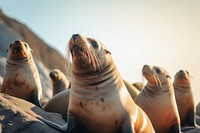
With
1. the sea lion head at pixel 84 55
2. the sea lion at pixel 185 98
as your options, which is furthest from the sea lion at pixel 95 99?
the sea lion at pixel 185 98

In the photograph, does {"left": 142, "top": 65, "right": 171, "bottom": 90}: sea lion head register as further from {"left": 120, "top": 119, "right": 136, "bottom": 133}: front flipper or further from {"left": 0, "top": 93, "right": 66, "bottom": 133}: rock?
{"left": 0, "top": 93, "right": 66, "bottom": 133}: rock

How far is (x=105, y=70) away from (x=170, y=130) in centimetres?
253

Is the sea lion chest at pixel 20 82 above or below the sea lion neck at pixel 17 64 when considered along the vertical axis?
below

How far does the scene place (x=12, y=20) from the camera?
1193 inches

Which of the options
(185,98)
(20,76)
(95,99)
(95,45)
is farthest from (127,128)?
(185,98)

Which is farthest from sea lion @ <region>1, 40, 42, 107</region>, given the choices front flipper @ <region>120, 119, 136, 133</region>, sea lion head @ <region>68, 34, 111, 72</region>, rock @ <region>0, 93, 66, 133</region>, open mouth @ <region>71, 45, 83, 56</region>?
front flipper @ <region>120, 119, 136, 133</region>

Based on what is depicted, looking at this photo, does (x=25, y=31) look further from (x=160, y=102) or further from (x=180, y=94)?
(x=160, y=102)

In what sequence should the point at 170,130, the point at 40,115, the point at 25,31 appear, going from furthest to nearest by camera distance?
the point at 25,31 → the point at 170,130 → the point at 40,115

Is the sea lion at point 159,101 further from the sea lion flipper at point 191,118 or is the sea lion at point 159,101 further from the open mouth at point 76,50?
the open mouth at point 76,50

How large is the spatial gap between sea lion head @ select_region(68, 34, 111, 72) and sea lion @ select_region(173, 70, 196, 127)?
4.43 metres

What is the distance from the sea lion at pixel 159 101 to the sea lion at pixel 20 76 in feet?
7.67

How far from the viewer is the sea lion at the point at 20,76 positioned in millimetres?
8867

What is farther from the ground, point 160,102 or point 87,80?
point 87,80

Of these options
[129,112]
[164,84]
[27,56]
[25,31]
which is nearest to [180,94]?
[164,84]
